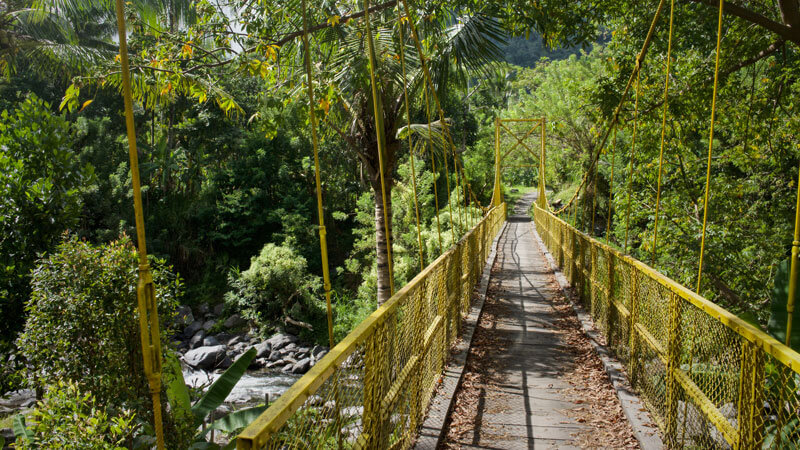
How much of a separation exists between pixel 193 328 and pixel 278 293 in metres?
3.09

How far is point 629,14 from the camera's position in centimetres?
721

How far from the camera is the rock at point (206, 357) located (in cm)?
1470

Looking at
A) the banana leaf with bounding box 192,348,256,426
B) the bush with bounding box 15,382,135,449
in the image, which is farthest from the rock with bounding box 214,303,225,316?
the bush with bounding box 15,382,135,449

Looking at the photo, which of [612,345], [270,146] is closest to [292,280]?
[270,146]

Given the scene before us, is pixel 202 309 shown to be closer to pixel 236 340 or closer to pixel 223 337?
pixel 223 337

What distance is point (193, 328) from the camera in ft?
59.6

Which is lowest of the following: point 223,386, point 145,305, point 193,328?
point 193,328

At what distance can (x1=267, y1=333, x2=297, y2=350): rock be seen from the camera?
53.5ft

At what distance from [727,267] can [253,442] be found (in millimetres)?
8032

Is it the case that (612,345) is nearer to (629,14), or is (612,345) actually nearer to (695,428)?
(695,428)

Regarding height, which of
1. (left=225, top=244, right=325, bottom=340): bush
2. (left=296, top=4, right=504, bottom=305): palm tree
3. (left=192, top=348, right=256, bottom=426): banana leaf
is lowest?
(left=225, top=244, right=325, bottom=340): bush

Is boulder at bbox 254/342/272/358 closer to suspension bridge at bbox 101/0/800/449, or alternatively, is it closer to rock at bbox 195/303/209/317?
rock at bbox 195/303/209/317

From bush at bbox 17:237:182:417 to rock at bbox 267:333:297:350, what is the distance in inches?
448

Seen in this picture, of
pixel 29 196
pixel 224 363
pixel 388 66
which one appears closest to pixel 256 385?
pixel 224 363
